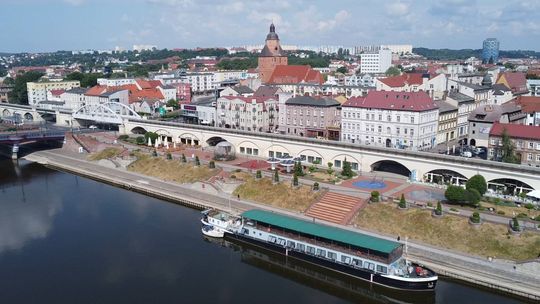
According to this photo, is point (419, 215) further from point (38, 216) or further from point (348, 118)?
point (38, 216)

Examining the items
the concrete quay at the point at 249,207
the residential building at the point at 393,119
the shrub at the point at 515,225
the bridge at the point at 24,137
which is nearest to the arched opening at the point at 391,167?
the residential building at the point at 393,119

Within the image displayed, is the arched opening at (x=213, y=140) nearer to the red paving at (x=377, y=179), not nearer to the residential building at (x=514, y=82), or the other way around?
the red paving at (x=377, y=179)

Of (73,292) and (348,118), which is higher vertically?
(348,118)

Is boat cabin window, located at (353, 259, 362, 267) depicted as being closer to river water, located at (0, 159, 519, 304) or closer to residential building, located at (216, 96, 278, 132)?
river water, located at (0, 159, 519, 304)

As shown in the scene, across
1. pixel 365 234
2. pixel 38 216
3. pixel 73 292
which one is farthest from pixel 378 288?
pixel 38 216

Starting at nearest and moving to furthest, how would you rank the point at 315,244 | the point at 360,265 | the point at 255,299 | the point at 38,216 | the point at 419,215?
the point at 255,299
the point at 360,265
the point at 315,244
the point at 419,215
the point at 38,216

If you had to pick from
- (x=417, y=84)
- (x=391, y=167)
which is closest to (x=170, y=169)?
(x=391, y=167)
